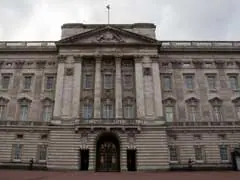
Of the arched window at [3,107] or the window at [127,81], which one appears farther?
the window at [127,81]

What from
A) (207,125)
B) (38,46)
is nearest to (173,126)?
(207,125)

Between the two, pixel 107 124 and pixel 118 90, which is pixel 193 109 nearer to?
pixel 118 90

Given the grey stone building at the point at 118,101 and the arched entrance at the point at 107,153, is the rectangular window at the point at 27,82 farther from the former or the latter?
the arched entrance at the point at 107,153

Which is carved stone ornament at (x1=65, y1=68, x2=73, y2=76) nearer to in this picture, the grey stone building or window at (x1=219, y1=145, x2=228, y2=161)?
the grey stone building

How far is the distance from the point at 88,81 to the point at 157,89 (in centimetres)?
1050

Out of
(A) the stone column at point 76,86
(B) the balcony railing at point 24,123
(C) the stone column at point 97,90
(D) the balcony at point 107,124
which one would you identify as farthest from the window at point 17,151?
(C) the stone column at point 97,90

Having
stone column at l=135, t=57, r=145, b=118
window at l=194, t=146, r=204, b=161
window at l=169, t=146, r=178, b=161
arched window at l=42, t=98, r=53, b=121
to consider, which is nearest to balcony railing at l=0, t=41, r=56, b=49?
arched window at l=42, t=98, r=53, b=121

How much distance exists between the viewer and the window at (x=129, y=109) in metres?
33.0

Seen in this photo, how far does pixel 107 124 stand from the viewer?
30562 millimetres

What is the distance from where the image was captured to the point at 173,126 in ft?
110

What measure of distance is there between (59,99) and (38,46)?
11.0 meters

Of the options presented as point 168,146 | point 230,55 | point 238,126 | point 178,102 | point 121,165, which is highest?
point 230,55

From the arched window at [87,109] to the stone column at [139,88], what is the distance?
6.79 m

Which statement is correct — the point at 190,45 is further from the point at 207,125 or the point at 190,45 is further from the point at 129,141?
the point at 129,141
